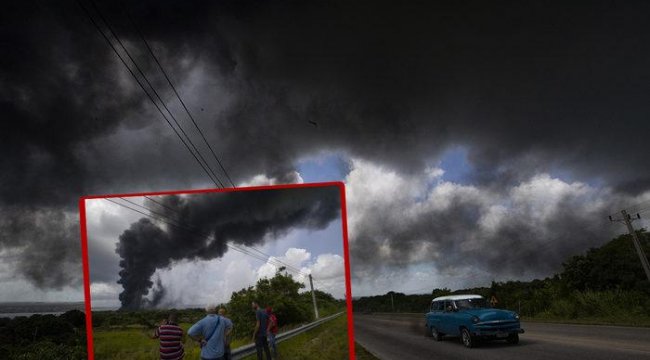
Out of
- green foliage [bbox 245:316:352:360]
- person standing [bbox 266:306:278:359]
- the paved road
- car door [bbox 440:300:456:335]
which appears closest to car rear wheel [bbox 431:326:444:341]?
car door [bbox 440:300:456:335]

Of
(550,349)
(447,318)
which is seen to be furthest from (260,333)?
(447,318)

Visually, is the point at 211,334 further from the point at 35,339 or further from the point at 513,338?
the point at 35,339

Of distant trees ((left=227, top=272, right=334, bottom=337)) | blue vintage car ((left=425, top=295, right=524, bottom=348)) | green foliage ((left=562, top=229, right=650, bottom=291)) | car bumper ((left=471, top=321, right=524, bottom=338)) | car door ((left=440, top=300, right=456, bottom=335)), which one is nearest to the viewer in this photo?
distant trees ((left=227, top=272, right=334, bottom=337))

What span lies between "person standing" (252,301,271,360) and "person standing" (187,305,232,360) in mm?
781

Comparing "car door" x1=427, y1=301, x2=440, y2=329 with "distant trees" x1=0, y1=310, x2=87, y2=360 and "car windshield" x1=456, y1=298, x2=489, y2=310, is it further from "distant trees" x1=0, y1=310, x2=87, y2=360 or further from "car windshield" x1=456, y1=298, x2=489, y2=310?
"distant trees" x1=0, y1=310, x2=87, y2=360

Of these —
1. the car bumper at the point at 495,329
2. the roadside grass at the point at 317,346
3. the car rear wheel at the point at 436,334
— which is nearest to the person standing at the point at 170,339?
the roadside grass at the point at 317,346

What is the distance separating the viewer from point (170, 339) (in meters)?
7.43

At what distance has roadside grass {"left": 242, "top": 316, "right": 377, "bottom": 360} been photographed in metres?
6.40

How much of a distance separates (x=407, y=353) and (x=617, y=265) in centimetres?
3245

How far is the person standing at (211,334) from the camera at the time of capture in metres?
7.05

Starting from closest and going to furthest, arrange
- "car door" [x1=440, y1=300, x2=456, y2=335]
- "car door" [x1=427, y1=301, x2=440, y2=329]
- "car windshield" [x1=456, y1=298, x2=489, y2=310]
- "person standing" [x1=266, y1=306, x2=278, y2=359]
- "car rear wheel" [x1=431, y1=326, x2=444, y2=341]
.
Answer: "person standing" [x1=266, y1=306, x2=278, y2=359] → "car windshield" [x1=456, y1=298, x2=489, y2=310] → "car door" [x1=440, y1=300, x2=456, y2=335] → "car door" [x1=427, y1=301, x2=440, y2=329] → "car rear wheel" [x1=431, y1=326, x2=444, y2=341]

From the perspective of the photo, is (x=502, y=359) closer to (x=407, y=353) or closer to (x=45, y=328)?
(x=407, y=353)

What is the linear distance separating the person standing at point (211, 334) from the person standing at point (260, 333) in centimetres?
78

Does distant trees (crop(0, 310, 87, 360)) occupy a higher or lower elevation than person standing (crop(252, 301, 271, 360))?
higher
